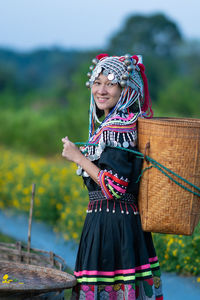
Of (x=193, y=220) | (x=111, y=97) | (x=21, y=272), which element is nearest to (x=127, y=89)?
(x=111, y=97)

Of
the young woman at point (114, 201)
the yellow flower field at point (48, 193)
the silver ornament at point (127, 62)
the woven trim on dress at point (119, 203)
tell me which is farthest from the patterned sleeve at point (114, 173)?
the yellow flower field at point (48, 193)

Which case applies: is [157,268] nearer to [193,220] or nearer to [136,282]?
[136,282]

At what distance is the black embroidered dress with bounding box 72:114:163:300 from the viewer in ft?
8.78

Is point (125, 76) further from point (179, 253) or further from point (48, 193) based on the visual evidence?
point (48, 193)

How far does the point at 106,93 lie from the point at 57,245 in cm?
353

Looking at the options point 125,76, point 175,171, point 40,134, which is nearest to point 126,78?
point 125,76

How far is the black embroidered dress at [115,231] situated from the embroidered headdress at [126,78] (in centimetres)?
15

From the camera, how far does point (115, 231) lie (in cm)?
276

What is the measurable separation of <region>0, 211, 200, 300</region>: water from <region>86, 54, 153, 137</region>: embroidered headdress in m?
1.96

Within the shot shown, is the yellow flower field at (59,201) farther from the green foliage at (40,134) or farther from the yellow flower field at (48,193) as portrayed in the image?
the green foliage at (40,134)

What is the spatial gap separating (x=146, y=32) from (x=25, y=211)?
1098 inches

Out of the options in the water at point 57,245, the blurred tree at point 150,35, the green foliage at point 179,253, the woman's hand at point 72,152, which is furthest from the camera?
the blurred tree at point 150,35

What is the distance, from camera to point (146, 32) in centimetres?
3369

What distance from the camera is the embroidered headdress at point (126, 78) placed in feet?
9.40
